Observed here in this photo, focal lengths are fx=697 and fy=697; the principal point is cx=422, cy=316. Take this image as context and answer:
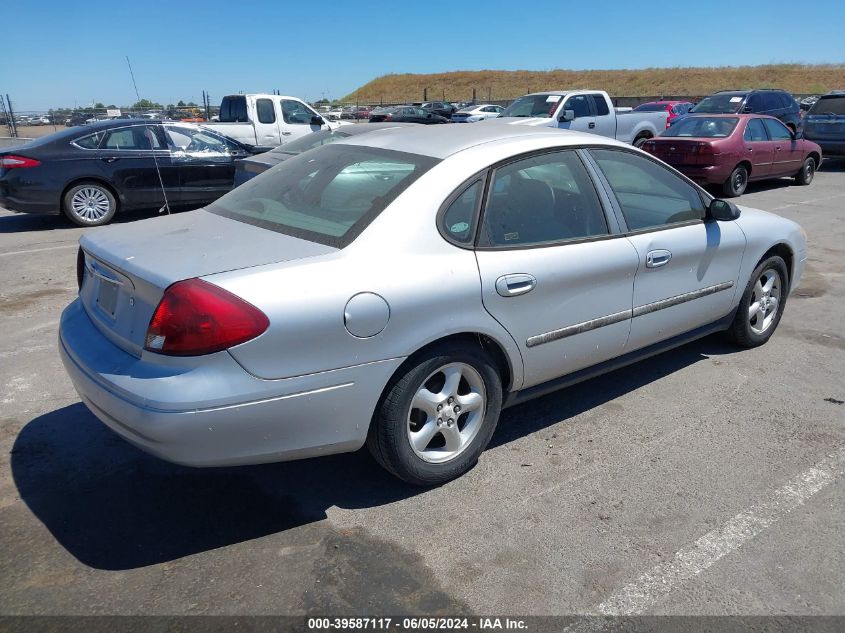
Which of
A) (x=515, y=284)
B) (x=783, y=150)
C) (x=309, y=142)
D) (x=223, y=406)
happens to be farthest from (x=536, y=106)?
(x=223, y=406)

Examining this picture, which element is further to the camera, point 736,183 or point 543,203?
point 736,183

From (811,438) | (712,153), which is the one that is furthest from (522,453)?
(712,153)

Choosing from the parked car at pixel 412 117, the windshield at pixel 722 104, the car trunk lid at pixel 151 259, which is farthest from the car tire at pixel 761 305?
the parked car at pixel 412 117

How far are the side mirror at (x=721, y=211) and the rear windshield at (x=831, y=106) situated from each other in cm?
1602

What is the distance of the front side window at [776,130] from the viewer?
1321 centimetres

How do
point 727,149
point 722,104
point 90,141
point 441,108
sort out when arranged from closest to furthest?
point 90,141
point 727,149
point 722,104
point 441,108

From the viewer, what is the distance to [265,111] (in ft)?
49.5

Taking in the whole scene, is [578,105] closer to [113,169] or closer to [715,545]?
[113,169]

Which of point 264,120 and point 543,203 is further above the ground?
point 543,203

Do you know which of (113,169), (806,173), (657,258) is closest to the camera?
(657,258)

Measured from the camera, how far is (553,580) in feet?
8.79

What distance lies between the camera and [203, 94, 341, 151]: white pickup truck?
14.8 metres

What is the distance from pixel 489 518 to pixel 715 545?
0.94 m

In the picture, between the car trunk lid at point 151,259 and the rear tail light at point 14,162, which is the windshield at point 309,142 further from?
the car trunk lid at point 151,259
